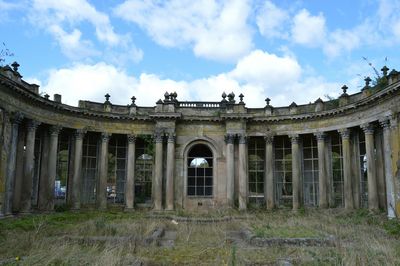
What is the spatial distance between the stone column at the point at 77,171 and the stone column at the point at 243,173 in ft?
37.4

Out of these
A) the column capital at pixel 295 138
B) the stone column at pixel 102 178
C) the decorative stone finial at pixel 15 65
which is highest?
the decorative stone finial at pixel 15 65

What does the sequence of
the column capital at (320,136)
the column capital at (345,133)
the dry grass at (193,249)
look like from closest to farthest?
1. the dry grass at (193,249)
2. the column capital at (345,133)
3. the column capital at (320,136)

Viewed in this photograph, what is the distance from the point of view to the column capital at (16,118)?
66.6 ft

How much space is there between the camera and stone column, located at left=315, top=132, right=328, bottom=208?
83.3 feet

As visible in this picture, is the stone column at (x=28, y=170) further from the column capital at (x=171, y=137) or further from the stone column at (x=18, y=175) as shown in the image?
the column capital at (x=171, y=137)

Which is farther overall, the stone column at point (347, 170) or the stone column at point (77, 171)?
the stone column at point (77, 171)

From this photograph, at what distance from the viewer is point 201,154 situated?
99.7ft

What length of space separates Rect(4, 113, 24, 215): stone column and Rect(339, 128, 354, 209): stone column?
2020cm

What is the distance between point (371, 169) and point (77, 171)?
19204mm

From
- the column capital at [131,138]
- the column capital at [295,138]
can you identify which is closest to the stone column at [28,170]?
the column capital at [131,138]

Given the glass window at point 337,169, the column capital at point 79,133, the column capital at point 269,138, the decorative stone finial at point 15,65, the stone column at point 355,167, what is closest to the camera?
the decorative stone finial at point 15,65

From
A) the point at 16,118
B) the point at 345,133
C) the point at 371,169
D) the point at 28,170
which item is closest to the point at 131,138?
the point at 28,170

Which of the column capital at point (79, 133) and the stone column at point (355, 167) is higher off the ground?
the column capital at point (79, 133)

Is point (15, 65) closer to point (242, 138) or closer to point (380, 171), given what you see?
point (242, 138)
